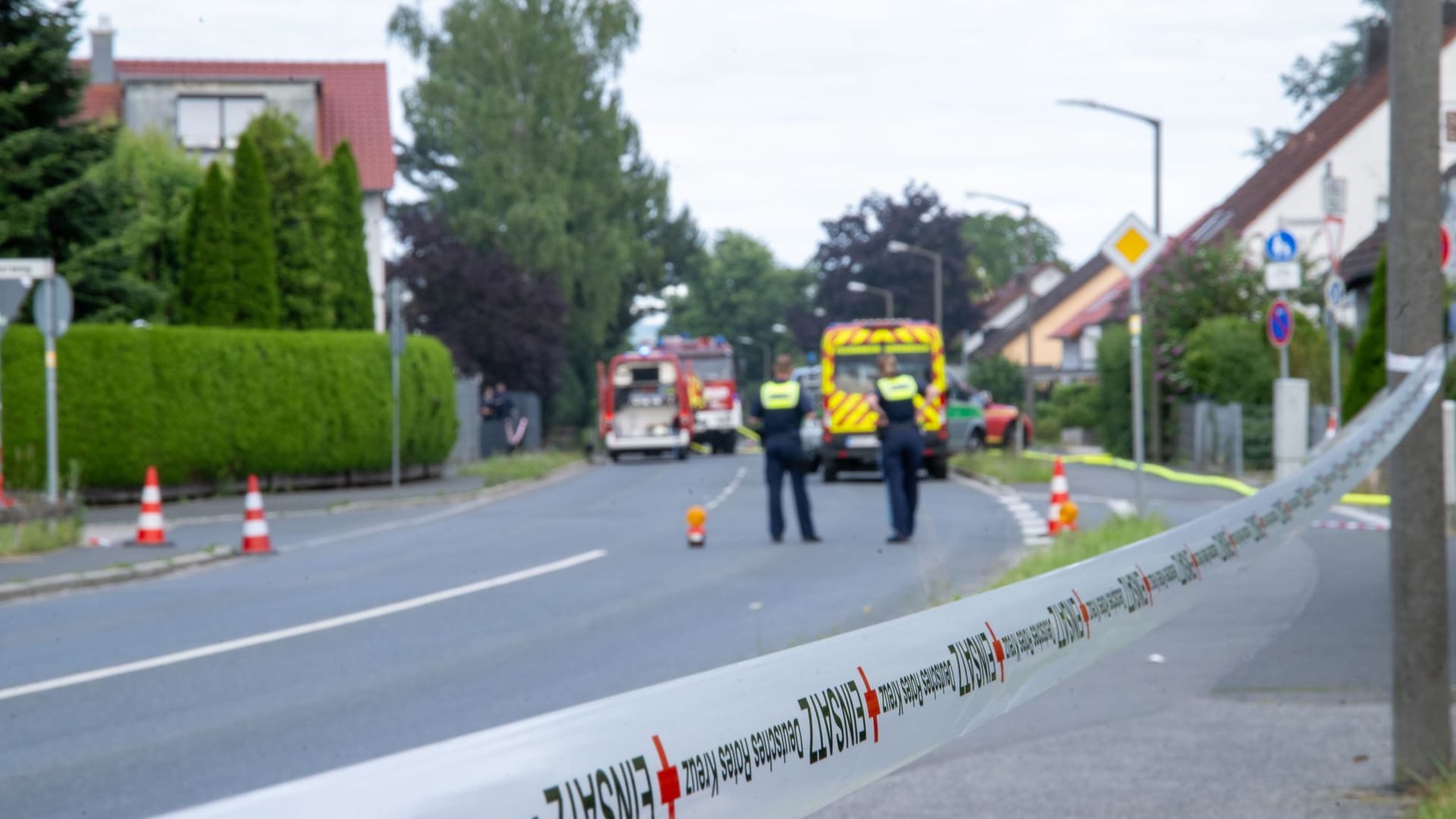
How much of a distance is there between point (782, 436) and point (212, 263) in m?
15.6

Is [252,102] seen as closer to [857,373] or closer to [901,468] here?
[857,373]

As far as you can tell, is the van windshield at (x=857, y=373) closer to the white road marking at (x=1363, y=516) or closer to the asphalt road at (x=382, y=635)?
the white road marking at (x=1363, y=516)

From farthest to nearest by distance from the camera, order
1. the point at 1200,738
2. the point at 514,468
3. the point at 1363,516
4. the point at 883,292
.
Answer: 1. the point at 883,292
2. the point at 514,468
3. the point at 1363,516
4. the point at 1200,738

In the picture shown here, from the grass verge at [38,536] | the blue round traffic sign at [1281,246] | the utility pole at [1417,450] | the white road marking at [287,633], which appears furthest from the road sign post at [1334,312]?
the utility pole at [1417,450]

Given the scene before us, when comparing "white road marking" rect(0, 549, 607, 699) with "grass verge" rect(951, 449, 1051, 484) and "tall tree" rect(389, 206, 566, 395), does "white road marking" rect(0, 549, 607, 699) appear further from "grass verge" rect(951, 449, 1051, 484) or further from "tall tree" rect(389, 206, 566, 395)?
"tall tree" rect(389, 206, 566, 395)

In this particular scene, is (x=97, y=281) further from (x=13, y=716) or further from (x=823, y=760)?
(x=823, y=760)

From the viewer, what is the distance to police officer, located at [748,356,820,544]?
60.9ft

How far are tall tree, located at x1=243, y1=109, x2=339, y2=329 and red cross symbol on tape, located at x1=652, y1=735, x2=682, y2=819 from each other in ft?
110

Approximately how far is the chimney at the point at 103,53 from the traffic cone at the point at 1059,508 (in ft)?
151

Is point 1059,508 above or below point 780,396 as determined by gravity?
below

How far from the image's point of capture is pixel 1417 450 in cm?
662

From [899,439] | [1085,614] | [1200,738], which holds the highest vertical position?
[1085,614]

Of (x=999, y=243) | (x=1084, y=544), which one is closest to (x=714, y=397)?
(x=1084, y=544)

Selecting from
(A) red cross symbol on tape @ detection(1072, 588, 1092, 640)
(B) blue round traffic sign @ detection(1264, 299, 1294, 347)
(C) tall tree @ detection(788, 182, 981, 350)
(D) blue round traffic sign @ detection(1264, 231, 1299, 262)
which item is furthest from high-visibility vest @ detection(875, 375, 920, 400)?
(C) tall tree @ detection(788, 182, 981, 350)
